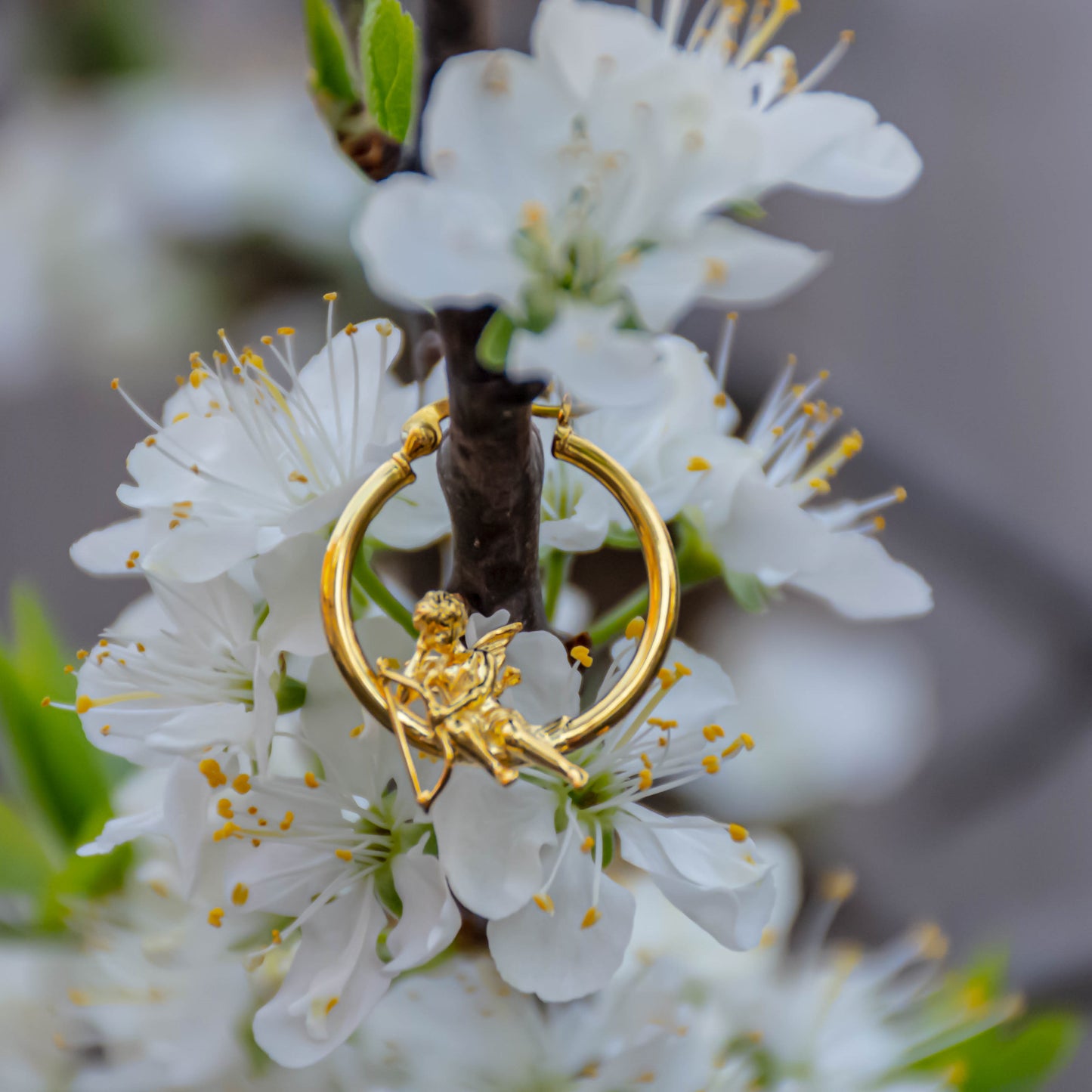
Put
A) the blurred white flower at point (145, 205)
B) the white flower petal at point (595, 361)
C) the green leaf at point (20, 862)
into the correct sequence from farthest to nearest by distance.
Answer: the blurred white flower at point (145, 205)
the green leaf at point (20, 862)
the white flower petal at point (595, 361)

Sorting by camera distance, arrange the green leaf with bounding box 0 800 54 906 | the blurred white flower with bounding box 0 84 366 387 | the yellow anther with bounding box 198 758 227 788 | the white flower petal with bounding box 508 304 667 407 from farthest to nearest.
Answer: the blurred white flower with bounding box 0 84 366 387
the green leaf with bounding box 0 800 54 906
the yellow anther with bounding box 198 758 227 788
the white flower petal with bounding box 508 304 667 407

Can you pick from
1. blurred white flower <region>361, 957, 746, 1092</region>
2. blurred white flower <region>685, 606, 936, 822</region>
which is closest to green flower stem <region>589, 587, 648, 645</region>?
blurred white flower <region>361, 957, 746, 1092</region>

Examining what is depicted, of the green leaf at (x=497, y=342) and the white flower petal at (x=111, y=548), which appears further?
the white flower petal at (x=111, y=548)

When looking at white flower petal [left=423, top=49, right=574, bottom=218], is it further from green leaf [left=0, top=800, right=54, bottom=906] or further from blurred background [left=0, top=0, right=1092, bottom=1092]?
blurred background [left=0, top=0, right=1092, bottom=1092]

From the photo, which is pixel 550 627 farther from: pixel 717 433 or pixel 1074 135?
pixel 1074 135

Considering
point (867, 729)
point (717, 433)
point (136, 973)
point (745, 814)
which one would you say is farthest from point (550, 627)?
point (867, 729)

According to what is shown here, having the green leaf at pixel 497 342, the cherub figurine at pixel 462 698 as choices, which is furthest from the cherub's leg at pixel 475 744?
the green leaf at pixel 497 342

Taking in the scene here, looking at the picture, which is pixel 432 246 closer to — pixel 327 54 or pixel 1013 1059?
pixel 327 54

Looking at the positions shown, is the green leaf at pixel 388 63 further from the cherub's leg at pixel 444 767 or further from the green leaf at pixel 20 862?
the green leaf at pixel 20 862
